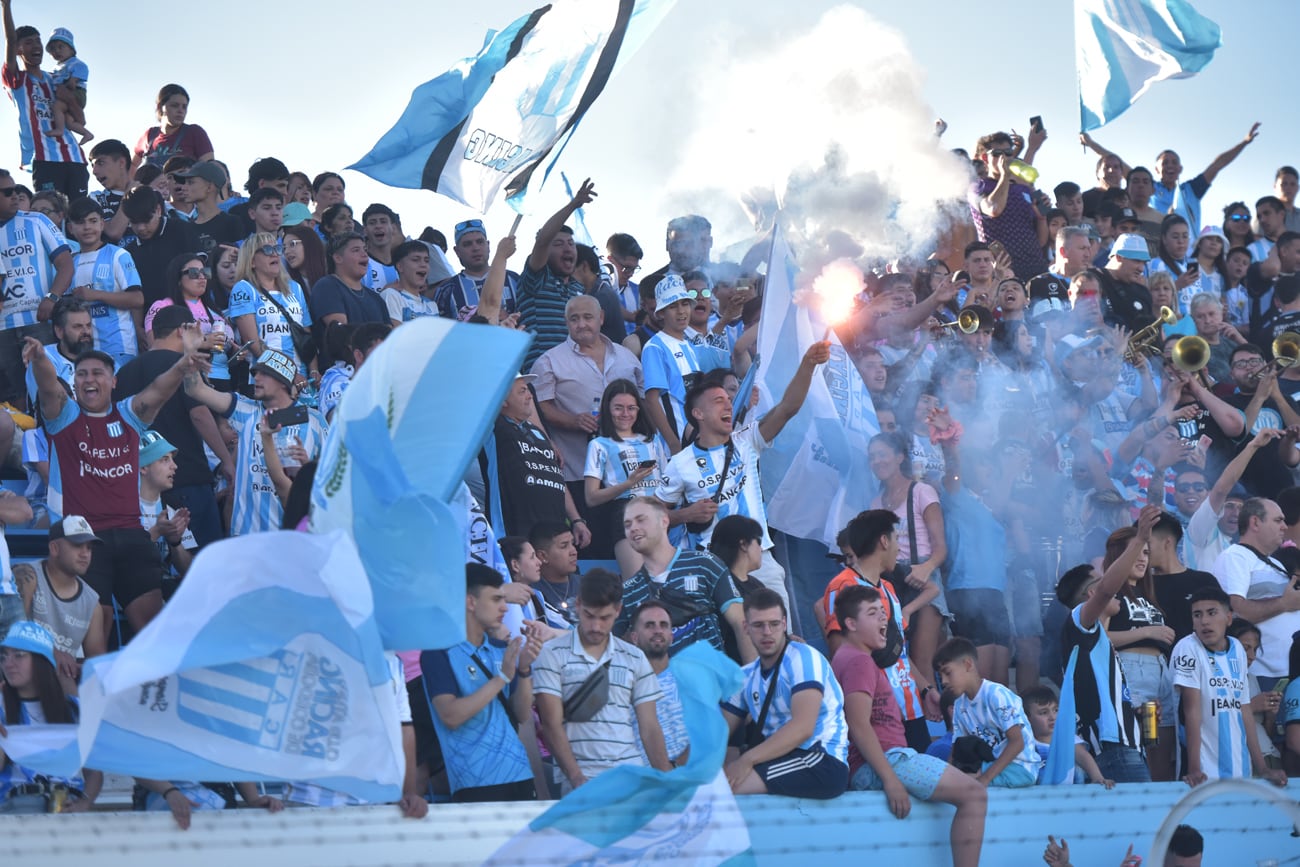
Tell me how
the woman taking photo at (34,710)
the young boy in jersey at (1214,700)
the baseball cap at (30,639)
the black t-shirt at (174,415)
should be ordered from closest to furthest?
the woman taking photo at (34,710)
the baseball cap at (30,639)
the young boy in jersey at (1214,700)
the black t-shirt at (174,415)

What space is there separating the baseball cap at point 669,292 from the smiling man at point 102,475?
3.50 metres

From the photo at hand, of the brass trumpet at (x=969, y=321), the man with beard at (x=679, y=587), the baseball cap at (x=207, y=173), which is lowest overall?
the man with beard at (x=679, y=587)

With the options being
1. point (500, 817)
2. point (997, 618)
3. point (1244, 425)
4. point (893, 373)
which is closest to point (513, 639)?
point (500, 817)

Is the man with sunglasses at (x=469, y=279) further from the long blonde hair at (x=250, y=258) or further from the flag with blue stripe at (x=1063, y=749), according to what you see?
the flag with blue stripe at (x=1063, y=749)

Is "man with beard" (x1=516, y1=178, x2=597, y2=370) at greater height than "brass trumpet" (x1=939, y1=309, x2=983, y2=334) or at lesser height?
greater

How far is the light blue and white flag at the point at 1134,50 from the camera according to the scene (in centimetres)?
1370

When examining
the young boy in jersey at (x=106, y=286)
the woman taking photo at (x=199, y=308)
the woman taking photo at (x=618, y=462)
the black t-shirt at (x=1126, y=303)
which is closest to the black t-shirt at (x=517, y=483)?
the woman taking photo at (x=618, y=462)

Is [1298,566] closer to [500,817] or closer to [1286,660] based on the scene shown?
[1286,660]

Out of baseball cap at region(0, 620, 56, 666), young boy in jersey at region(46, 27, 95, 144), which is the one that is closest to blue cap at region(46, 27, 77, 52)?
young boy in jersey at region(46, 27, 95, 144)

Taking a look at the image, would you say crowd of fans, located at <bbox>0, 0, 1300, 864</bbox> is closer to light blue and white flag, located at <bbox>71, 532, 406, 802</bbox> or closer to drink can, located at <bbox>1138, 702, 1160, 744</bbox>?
drink can, located at <bbox>1138, 702, 1160, 744</bbox>

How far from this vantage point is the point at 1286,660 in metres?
9.87

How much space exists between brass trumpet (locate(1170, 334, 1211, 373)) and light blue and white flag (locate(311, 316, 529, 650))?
25.9 ft

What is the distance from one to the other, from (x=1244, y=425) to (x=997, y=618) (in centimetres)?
349

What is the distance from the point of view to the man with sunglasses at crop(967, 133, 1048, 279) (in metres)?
13.8
